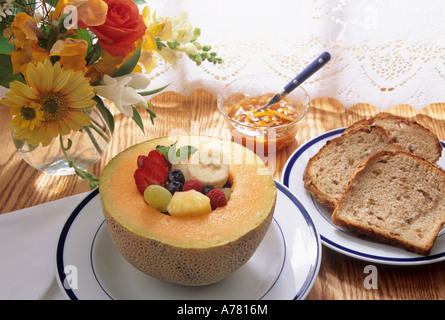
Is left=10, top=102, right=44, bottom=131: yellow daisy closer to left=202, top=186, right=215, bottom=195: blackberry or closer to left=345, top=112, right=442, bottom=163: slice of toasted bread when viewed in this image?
left=202, top=186, right=215, bottom=195: blackberry

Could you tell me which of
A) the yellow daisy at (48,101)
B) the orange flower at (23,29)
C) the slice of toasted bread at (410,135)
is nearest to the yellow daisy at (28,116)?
the yellow daisy at (48,101)

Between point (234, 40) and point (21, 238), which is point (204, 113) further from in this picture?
point (21, 238)

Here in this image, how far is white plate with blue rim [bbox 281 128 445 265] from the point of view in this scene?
973 mm

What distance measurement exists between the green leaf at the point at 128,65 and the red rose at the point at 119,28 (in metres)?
0.05

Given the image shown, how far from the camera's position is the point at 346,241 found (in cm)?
103

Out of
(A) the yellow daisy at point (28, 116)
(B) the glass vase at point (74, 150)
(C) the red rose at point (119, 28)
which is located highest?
(C) the red rose at point (119, 28)

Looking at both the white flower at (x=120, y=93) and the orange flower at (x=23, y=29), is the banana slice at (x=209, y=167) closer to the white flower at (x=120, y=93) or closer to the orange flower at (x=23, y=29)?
the white flower at (x=120, y=93)

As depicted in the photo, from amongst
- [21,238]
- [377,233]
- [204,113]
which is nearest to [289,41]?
[204,113]

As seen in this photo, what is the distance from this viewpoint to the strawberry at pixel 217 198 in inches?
34.0

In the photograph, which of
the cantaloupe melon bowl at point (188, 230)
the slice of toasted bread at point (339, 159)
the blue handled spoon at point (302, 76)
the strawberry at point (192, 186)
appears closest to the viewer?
the cantaloupe melon bowl at point (188, 230)

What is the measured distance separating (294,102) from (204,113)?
0.29 metres

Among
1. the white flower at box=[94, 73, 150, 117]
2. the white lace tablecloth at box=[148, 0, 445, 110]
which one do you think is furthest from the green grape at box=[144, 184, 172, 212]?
the white lace tablecloth at box=[148, 0, 445, 110]

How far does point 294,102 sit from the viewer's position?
147 centimetres

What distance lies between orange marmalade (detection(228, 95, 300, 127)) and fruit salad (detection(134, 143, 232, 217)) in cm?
42
